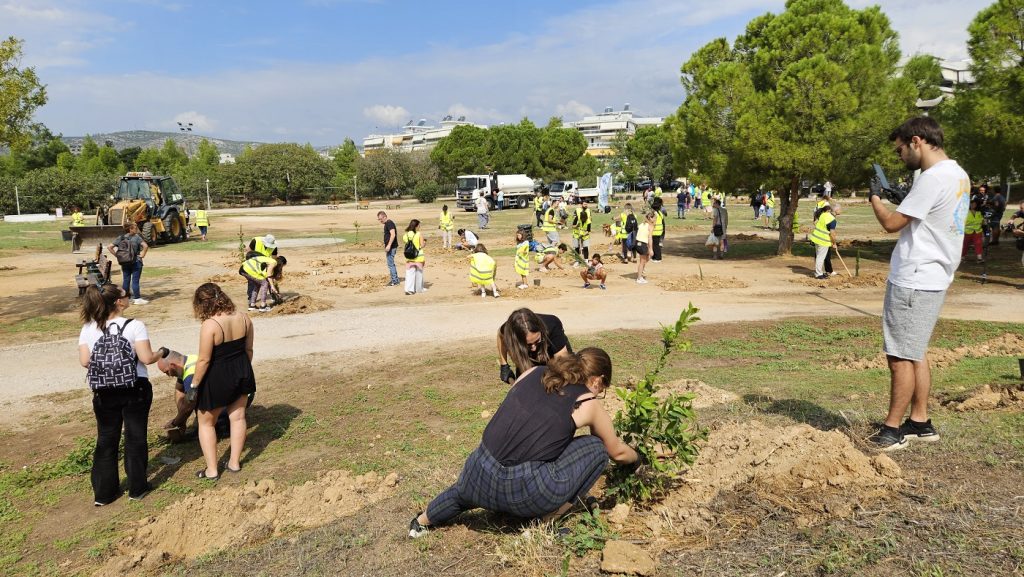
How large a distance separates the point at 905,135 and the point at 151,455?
6.53 metres

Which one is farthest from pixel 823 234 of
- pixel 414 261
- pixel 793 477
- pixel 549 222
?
pixel 793 477

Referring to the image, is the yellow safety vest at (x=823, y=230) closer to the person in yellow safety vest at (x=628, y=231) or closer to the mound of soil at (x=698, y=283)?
the mound of soil at (x=698, y=283)

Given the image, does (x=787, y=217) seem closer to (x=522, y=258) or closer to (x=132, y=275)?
(x=522, y=258)

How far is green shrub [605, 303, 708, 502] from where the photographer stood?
389 cm

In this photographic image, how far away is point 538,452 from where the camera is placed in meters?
3.63

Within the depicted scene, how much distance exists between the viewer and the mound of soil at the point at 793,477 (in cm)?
363

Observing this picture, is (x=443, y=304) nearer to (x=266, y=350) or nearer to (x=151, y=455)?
(x=266, y=350)

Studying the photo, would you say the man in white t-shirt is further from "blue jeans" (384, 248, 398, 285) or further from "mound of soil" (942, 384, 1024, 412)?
"blue jeans" (384, 248, 398, 285)

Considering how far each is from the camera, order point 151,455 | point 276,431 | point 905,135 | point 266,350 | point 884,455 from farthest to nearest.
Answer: point 266,350, point 276,431, point 151,455, point 905,135, point 884,455

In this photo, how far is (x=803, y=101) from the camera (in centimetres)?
1683

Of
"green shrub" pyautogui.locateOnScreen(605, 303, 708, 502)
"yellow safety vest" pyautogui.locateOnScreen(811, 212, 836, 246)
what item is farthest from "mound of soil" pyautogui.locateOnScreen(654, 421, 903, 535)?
"yellow safety vest" pyautogui.locateOnScreen(811, 212, 836, 246)

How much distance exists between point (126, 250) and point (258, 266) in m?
2.63

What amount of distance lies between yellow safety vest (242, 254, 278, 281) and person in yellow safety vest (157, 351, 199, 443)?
6.11m

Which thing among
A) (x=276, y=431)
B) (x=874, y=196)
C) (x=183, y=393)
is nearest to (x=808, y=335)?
(x=874, y=196)
